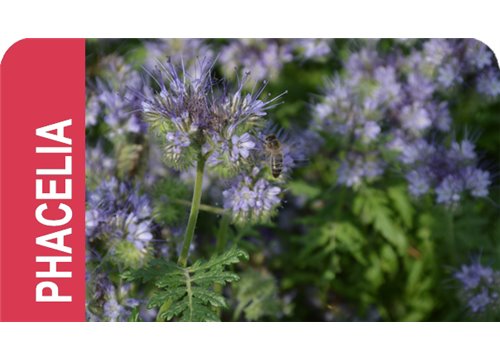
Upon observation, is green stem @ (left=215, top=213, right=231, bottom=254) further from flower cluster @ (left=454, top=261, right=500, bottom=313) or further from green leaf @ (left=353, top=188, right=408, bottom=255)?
flower cluster @ (left=454, top=261, right=500, bottom=313)

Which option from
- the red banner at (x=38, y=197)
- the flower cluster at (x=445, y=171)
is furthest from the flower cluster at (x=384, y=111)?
the red banner at (x=38, y=197)

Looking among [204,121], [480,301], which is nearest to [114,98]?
[204,121]

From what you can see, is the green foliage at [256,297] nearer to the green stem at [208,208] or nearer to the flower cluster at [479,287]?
A: the green stem at [208,208]

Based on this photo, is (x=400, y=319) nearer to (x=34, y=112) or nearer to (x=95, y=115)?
(x=95, y=115)

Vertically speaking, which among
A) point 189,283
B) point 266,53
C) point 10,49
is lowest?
point 189,283

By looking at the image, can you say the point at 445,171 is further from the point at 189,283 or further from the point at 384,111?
the point at 189,283

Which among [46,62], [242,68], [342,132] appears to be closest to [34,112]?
[46,62]

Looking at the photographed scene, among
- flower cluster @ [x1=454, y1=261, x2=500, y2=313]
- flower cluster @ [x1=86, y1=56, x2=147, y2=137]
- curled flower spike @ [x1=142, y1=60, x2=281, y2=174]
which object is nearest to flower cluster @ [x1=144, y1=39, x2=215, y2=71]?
flower cluster @ [x1=86, y1=56, x2=147, y2=137]
